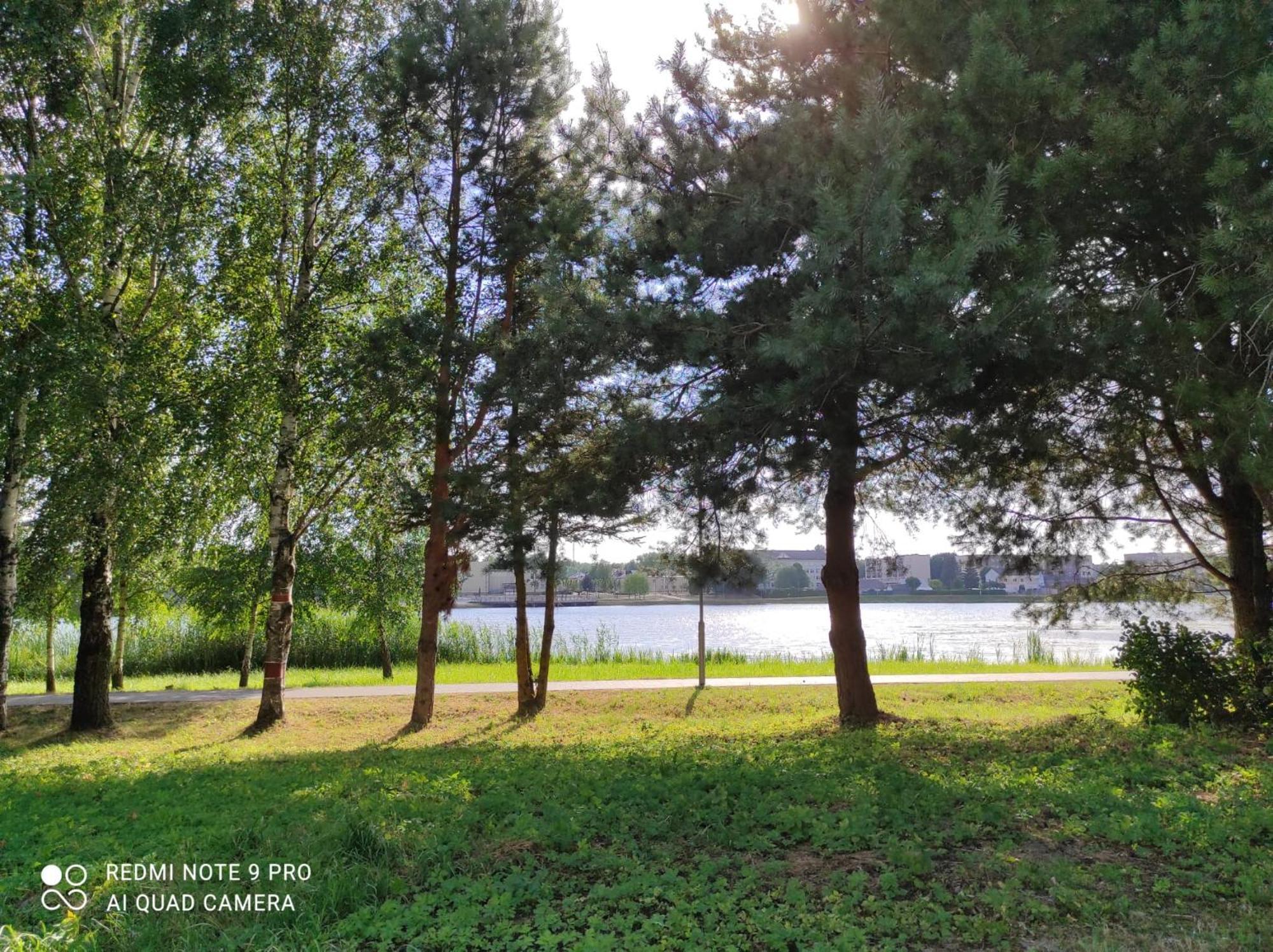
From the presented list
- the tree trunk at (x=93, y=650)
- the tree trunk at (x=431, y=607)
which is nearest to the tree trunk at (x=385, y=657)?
the tree trunk at (x=93, y=650)

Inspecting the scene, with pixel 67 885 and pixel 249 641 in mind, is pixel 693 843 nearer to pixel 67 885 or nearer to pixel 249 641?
pixel 67 885

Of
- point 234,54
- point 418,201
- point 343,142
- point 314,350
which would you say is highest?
point 234,54

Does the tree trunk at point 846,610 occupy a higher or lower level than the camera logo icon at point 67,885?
higher

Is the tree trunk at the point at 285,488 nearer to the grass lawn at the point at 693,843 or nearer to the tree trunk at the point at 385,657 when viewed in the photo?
the grass lawn at the point at 693,843

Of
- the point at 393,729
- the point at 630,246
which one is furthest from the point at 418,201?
the point at 393,729

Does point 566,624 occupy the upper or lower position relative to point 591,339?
lower

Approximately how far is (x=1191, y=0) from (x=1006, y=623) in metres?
30.3

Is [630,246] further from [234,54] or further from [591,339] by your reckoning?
[234,54]

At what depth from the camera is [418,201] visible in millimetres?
10789

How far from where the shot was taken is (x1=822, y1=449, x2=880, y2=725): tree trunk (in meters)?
9.22

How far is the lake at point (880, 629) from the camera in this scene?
19750 mm

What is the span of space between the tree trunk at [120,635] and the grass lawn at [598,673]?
0.29 meters

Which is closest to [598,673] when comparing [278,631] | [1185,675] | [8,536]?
[278,631]

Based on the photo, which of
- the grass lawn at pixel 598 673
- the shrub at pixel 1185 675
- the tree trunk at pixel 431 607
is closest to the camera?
the shrub at pixel 1185 675
